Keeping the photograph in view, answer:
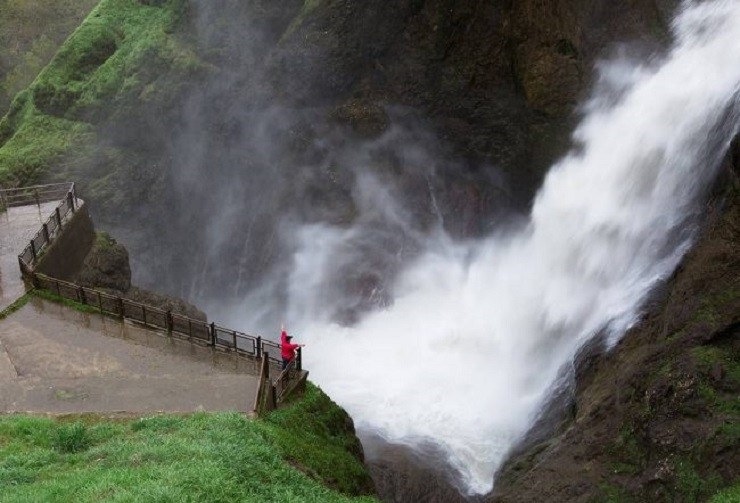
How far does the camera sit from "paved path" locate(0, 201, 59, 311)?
723 inches

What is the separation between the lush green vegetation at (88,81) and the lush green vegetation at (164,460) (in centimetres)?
1855

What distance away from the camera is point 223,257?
30953 millimetres

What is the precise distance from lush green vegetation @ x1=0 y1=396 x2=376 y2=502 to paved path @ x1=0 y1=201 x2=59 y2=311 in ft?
20.4

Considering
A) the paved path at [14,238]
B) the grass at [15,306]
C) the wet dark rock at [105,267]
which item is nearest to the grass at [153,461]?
the grass at [15,306]

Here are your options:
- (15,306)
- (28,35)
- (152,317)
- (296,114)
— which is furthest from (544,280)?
(28,35)

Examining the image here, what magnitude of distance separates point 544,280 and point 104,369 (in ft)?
47.5

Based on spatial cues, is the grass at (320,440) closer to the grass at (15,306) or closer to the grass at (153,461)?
the grass at (153,461)

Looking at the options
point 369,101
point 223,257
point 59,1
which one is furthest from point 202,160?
point 59,1

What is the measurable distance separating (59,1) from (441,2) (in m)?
27.6

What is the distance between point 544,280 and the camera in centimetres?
2331

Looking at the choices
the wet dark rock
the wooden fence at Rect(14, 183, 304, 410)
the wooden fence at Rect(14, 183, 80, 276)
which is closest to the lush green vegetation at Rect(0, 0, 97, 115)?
the wooden fence at Rect(14, 183, 80, 276)

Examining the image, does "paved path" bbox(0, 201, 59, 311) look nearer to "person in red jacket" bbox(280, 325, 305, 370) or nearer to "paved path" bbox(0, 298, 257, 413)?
"paved path" bbox(0, 298, 257, 413)

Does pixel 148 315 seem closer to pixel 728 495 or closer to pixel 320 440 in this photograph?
pixel 320 440

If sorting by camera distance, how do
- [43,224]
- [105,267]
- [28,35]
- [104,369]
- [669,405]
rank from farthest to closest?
[28,35]
[105,267]
[43,224]
[104,369]
[669,405]
